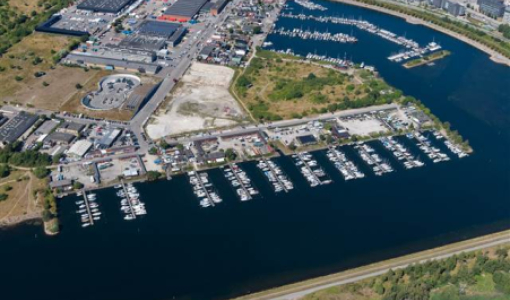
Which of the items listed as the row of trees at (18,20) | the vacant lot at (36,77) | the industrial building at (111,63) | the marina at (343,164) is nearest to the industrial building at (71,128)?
the vacant lot at (36,77)

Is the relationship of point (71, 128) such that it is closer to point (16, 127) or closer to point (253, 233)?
point (16, 127)

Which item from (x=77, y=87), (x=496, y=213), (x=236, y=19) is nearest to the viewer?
(x=496, y=213)

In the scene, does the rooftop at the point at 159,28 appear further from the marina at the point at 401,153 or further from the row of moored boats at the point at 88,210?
the marina at the point at 401,153

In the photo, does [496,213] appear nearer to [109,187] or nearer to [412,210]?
[412,210]

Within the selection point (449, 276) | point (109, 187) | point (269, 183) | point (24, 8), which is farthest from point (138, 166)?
point (24, 8)

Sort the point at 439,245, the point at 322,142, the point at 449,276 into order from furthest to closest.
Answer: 1. the point at 322,142
2. the point at 439,245
3. the point at 449,276

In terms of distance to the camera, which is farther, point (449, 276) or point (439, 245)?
point (439, 245)

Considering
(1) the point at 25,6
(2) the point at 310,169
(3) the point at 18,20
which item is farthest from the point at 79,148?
(1) the point at 25,6
